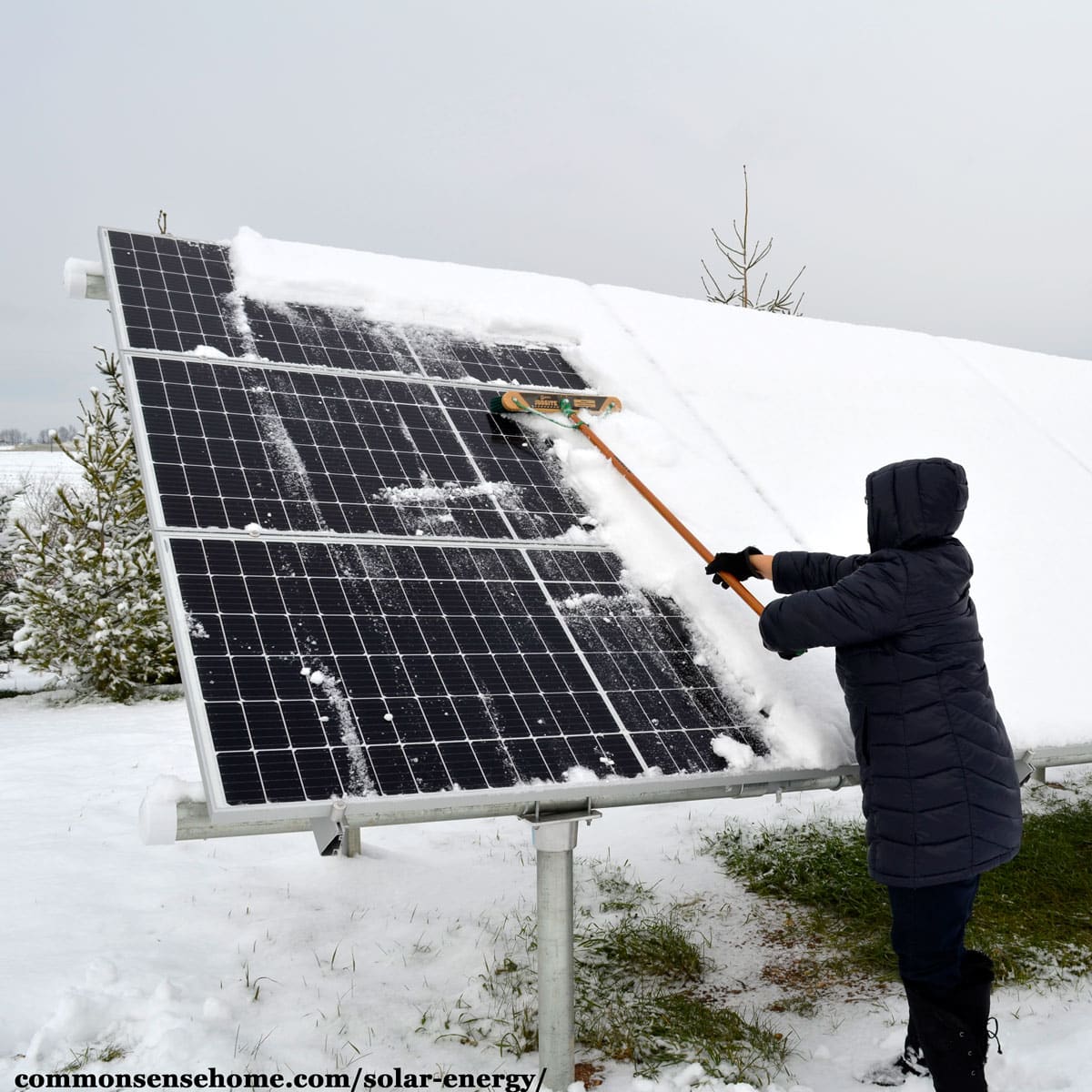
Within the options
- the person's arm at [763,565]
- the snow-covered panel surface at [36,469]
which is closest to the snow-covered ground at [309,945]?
the person's arm at [763,565]

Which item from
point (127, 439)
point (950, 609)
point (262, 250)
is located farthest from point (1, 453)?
point (950, 609)

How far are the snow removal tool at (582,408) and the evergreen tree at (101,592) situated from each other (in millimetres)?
8200

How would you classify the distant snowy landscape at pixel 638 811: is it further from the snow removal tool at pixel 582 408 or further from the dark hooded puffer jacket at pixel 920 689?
the dark hooded puffer jacket at pixel 920 689

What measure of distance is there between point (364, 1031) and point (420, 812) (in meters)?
1.82

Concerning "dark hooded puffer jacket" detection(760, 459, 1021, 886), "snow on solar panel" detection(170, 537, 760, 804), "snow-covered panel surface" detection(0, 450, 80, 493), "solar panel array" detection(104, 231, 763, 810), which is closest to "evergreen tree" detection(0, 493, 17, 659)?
"solar panel array" detection(104, 231, 763, 810)

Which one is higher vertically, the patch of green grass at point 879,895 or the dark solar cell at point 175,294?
the dark solar cell at point 175,294

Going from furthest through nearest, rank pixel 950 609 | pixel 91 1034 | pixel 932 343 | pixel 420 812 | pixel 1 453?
pixel 1 453 → pixel 932 343 → pixel 91 1034 → pixel 950 609 → pixel 420 812

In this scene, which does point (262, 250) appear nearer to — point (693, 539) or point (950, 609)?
point (693, 539)

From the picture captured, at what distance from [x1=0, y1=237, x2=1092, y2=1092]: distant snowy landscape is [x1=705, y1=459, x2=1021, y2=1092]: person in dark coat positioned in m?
0.39

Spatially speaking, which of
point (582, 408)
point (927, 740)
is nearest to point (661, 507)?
point (582, 408)

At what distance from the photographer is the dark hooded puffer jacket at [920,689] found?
311 centimetres

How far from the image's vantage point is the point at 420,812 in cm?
290

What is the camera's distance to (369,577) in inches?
141

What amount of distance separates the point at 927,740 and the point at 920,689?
0.16 metres
